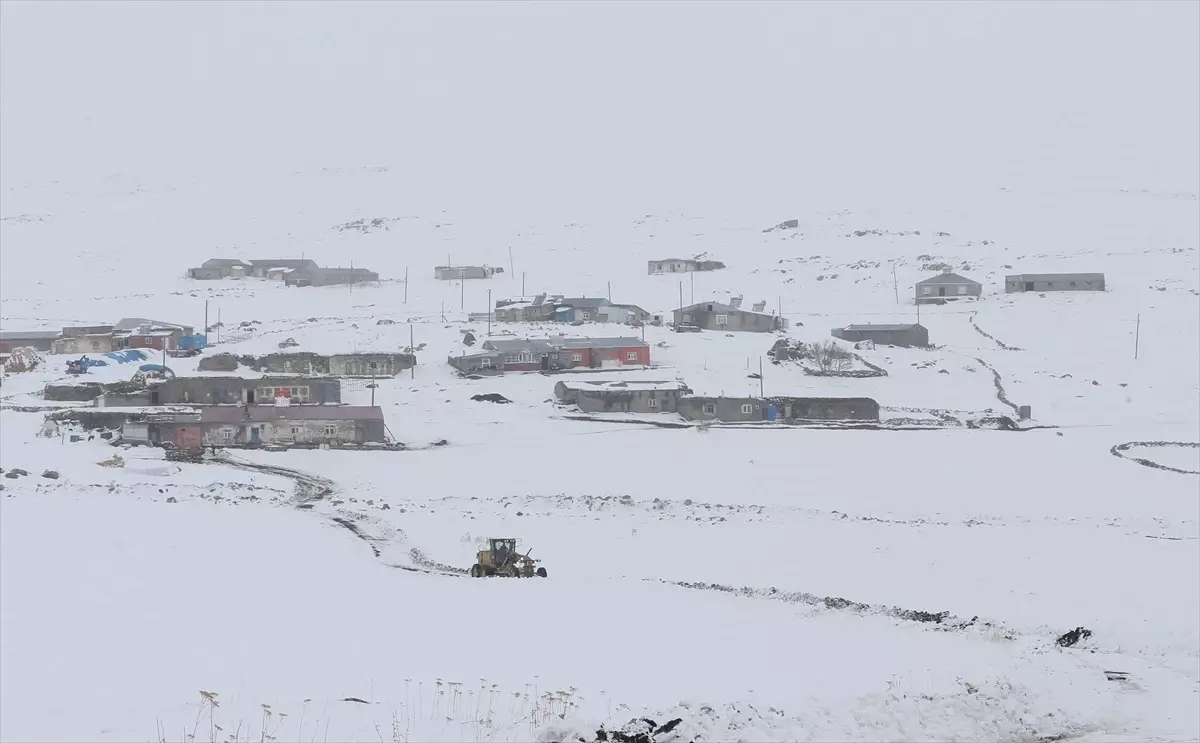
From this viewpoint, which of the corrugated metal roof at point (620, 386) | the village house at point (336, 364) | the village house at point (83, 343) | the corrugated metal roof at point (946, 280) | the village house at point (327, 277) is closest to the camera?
the corrugated metal roof at point (620, 386)

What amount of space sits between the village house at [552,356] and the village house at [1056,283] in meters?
25.1

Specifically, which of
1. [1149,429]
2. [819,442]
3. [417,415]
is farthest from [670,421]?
[1149,429]

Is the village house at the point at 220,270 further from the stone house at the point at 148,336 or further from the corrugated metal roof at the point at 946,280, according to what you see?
the corrugated metal roof at the point at 946,280

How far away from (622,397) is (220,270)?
43695 mm

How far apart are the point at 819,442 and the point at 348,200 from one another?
299 ft

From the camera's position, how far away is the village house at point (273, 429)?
33219 millimetres

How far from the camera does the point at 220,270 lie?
239 ft

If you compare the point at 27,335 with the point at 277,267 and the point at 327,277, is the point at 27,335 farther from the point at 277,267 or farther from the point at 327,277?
the point at 277,267

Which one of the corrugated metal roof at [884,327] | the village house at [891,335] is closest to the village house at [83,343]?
the village house at [891,335]

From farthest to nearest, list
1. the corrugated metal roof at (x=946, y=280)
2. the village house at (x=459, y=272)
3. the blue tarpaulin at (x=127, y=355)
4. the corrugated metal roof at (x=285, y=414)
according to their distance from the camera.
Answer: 1. the village house at (x=459, y=272)
2. the corrugated metal roof at (x=946, y=280)
3. the blue tarpaulin at (x=127, y=355)
4. the corrugated metal roof at (x=285, y=414)

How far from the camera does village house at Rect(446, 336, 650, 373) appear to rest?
1711 inches

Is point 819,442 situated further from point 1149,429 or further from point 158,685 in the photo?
point 158,685

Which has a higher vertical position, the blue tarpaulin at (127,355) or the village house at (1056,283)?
the village house at (1056,283)

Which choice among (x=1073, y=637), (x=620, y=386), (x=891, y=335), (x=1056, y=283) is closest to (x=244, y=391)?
(x=620, y=386)
